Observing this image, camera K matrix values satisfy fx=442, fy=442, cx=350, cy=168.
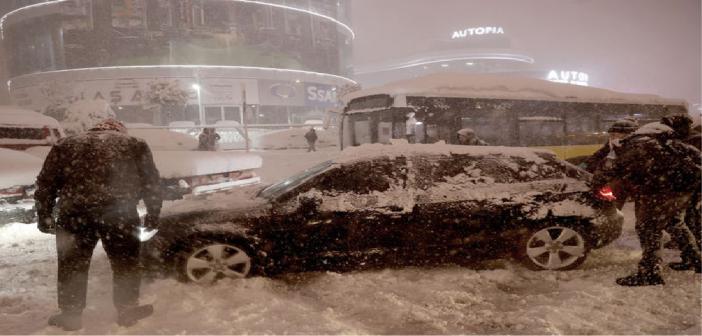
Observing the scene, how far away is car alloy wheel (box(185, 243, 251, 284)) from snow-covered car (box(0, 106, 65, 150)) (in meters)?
6.44

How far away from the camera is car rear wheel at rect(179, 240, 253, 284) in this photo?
14.0 feet

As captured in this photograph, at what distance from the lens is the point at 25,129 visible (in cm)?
876

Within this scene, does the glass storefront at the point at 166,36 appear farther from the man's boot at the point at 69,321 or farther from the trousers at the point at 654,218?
the trousers at the point at 654,218

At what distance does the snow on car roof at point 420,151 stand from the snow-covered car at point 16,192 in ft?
15.0

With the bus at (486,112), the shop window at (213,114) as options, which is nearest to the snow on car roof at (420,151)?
the bus at (486,112)

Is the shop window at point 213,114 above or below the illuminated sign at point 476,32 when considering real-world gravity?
below

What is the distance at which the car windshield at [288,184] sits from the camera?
4715 mm

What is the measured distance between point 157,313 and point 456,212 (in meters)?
2.94

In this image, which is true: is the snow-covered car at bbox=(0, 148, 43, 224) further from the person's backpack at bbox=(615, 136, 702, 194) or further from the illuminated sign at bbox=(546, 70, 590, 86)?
the illuminated sign at bbox=(546, 70, 590, 86)

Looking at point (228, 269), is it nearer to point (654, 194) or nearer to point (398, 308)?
point (398, 308)

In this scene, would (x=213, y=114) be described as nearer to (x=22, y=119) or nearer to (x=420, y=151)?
(x=22, y=119)

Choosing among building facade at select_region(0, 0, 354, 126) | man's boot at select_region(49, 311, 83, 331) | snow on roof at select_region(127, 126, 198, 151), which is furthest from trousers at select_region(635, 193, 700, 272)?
building facade at select_region(0, 0, 354, 126)

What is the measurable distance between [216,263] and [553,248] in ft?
11.4

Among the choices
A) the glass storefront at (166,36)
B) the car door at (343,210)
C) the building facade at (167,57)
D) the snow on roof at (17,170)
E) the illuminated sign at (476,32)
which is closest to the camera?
the car door at (343,210)
